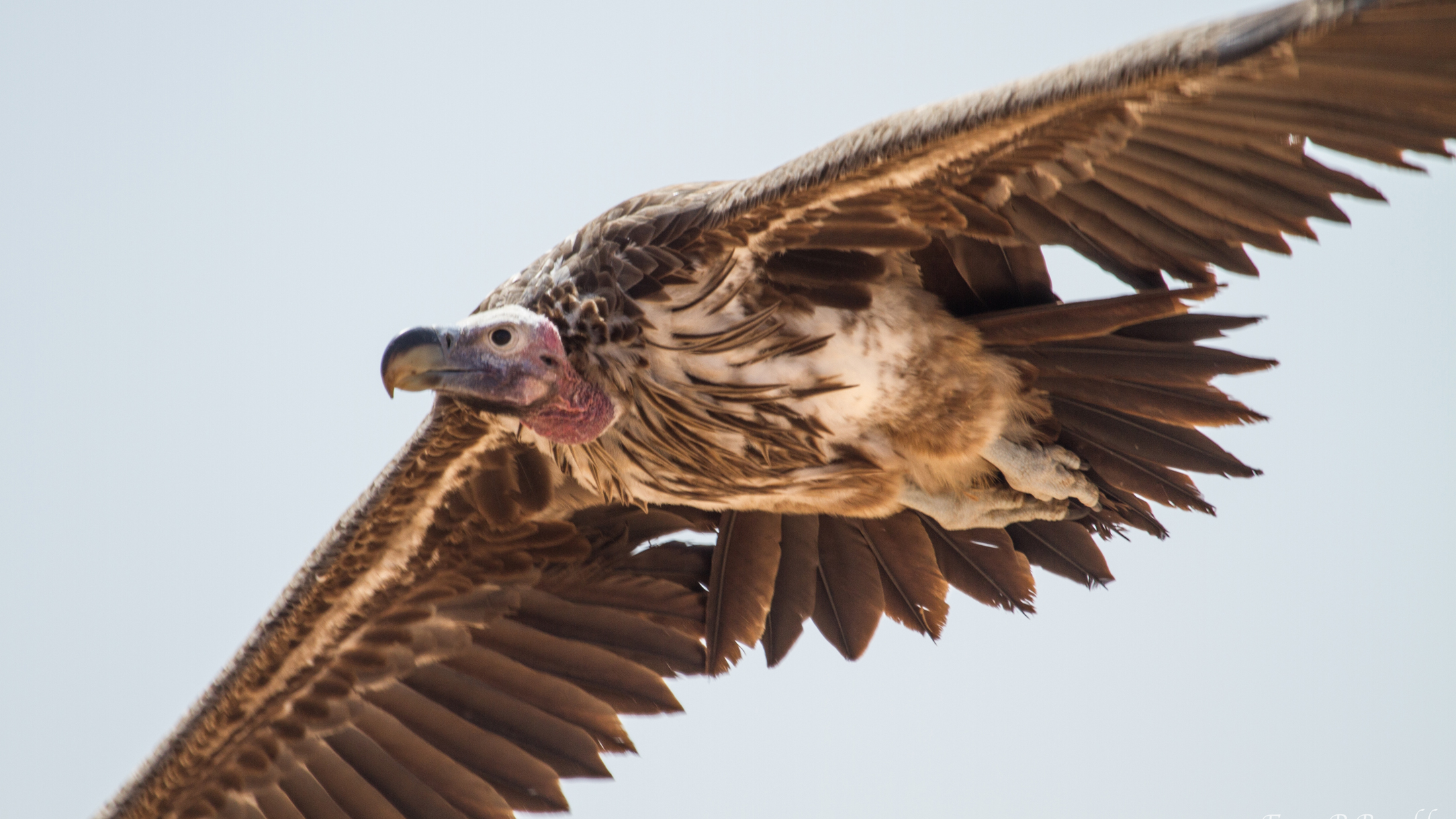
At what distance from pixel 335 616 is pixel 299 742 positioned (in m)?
0.64

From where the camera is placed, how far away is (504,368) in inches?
189

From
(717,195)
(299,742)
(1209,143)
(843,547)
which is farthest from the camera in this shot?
(299,742)

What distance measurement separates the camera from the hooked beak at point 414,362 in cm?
472

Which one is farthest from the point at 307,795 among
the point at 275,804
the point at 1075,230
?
the point at 1075,230

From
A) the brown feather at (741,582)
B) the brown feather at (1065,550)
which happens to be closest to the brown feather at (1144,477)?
the brown feather at (1065,550)

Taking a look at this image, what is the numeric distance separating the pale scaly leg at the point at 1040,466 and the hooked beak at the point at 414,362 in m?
1.85

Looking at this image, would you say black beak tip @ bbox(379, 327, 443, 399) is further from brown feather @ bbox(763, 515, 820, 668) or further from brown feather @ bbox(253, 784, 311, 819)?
brown feather @ bbox(253, 784, 311, 819)

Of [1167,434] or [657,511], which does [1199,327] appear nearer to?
[1167,434]

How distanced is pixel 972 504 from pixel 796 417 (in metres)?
0.78

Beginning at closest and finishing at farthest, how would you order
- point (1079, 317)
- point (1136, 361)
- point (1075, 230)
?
point (1075, 230) → point (1079, 317) → point (1136, 361)

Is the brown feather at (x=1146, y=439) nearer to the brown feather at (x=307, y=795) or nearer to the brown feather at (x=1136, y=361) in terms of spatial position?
the brown feather at (x=1136, y=361)

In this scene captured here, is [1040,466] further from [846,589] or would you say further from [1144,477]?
[846,589]

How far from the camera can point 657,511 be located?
5969 mm

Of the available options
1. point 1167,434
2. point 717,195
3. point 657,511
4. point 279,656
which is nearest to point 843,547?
point 657,511
